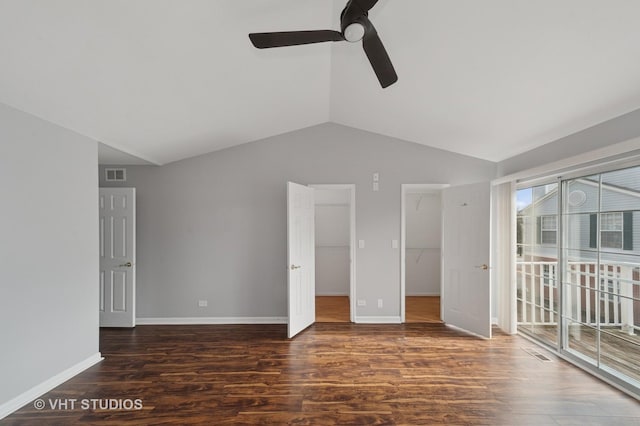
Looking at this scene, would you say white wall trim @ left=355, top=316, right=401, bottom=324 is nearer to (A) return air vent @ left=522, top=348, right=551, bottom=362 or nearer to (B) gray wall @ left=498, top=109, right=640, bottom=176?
(A) return air vent @ left=522, top=348, right=551, bottom=362

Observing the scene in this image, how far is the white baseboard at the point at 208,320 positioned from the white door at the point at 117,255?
0.92 feet

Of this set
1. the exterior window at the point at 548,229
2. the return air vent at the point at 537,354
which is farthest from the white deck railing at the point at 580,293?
the return air vent at the point at 537,354

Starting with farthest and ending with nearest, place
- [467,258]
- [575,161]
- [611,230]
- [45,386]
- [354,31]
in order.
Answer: [467,258], [575,161], [611,230], [45,386], [354,31]

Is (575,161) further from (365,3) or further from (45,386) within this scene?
(45,386)

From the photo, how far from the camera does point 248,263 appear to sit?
4359 mm

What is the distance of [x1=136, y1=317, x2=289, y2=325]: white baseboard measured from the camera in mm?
4309

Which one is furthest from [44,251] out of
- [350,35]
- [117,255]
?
[350,35]

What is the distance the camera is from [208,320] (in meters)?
4.32

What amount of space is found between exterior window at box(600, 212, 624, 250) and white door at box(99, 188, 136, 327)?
17.8 ft

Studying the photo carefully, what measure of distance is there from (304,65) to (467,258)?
324 centimetres

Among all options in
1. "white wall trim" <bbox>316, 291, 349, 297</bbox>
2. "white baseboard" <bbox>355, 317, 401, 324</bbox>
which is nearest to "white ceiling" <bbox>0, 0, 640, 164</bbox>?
"white baseboard" <bbox>355, 317, 401, 324</bbox>

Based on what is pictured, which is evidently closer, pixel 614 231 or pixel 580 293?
pixel 614 231

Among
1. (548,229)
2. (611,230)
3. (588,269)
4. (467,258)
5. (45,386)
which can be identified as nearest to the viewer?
(45,386)

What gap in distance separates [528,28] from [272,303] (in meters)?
4.10
